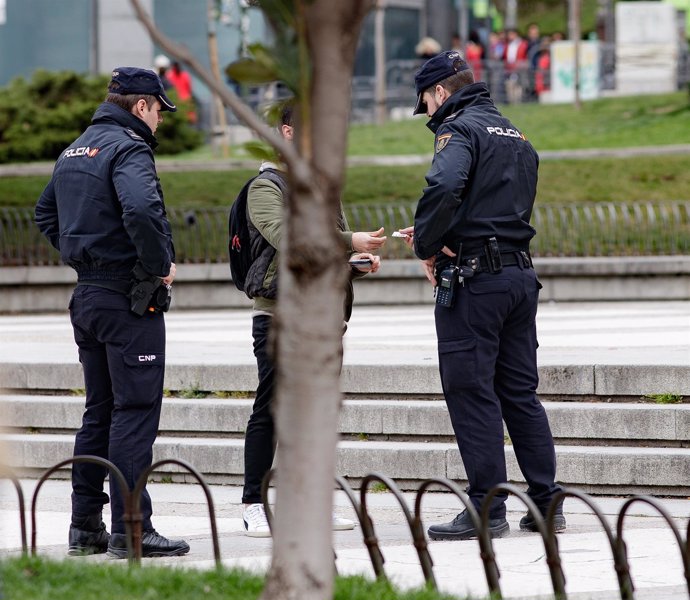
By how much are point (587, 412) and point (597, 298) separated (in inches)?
295

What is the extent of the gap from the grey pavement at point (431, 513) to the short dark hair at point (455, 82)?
2.05m

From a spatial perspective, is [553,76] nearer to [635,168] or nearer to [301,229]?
[635,168]

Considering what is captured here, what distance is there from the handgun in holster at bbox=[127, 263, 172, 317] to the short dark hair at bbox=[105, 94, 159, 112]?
0.73m

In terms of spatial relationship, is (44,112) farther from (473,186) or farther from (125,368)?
(473,186)

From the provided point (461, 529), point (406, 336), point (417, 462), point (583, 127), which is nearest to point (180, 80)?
point (583, 127)

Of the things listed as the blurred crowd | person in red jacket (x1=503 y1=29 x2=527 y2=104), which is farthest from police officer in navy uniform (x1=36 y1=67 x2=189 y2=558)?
person in red jacket (x1=503 y1=29 x2=527 y2=104)

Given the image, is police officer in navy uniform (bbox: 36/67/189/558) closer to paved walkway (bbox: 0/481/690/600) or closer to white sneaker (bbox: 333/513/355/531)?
paved walkway (bbox: 0/481/690/600)

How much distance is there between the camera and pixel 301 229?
370 centimetres

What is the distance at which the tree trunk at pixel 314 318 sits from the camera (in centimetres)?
371

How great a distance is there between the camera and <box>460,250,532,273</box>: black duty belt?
19.9ft

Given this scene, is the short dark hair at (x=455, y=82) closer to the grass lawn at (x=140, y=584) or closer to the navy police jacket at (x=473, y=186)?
the navy police jacket at (x=473, y=186)

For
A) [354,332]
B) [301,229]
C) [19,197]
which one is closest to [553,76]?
[19,197]

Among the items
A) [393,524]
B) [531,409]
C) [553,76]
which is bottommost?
[393,524]

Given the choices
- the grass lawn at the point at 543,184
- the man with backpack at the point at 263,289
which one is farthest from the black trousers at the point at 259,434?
the grass lawn at the point at 543,184
